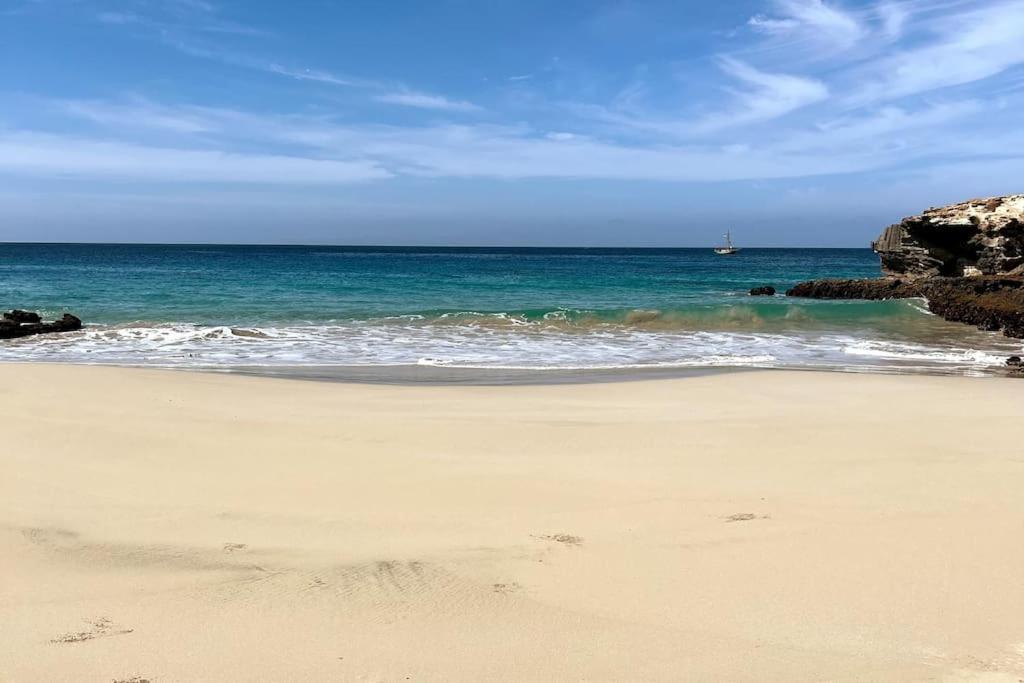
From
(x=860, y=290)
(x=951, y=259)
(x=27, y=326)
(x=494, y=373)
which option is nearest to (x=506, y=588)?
(x=494, y=373)

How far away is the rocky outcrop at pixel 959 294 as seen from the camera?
1973 cm

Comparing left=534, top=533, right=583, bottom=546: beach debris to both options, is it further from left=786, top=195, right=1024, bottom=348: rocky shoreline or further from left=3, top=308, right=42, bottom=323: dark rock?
left=786, top=195, right=1024, bottom=348: rocky shoreline

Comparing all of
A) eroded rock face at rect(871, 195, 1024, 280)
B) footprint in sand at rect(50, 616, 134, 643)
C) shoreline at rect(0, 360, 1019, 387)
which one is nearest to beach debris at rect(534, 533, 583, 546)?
footprint in sand at rect(50, 616, 134, 643)

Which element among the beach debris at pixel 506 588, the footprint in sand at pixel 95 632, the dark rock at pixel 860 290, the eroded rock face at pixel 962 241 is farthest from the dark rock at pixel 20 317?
the eroded rock face at pixel 962 241

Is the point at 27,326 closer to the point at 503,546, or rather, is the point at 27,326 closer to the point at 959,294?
the point at 503,546

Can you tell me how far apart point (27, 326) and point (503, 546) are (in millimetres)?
16537

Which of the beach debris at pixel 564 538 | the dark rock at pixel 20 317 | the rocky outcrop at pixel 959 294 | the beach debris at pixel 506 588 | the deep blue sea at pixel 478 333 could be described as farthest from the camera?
the rocky outcrop at pixel 959 294

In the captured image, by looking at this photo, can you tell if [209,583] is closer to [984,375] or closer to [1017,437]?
[1017,437]

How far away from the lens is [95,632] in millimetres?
3117

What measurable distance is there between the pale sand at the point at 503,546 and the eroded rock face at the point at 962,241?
25155 millimetres

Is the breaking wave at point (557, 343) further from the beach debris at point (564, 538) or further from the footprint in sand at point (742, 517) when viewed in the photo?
the beach debris at point (564, 538)

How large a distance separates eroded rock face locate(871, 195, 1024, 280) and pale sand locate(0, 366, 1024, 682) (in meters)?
25.2

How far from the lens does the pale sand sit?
3.02 metres

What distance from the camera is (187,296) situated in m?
28.2
